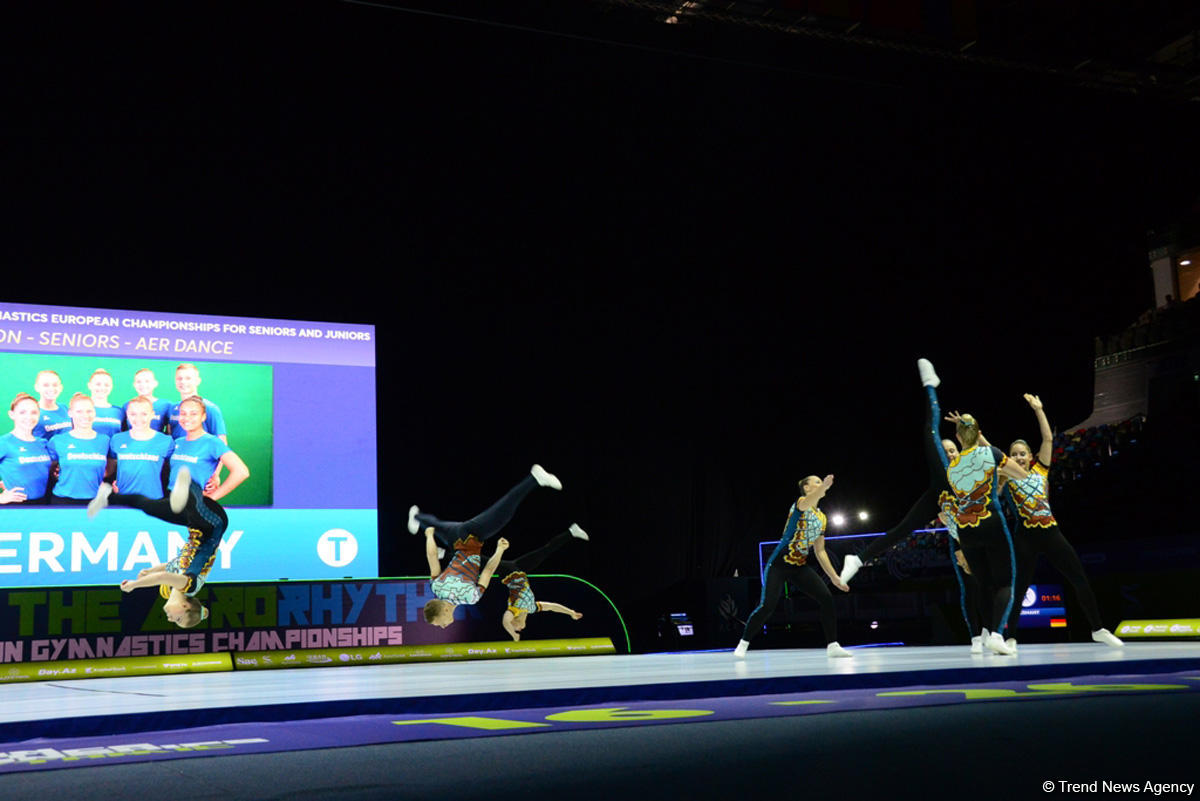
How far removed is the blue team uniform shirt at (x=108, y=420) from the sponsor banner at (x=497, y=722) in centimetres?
719

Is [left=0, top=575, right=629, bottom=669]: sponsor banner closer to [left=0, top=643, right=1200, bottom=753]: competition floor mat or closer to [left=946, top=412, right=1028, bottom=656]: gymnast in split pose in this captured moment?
[left=0, top=643, right=1200, bottom=753]: competition floor mat

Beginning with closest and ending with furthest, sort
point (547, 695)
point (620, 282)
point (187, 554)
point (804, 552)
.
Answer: point (547, 695) < point (804, 552) < point (187, 554) < point (620, 282)

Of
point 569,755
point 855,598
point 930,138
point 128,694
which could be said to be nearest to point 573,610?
point 855,598

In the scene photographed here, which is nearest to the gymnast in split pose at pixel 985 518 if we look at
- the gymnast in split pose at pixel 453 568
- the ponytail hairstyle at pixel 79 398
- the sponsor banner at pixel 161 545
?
the gymnast in split pose at pixel 453 568

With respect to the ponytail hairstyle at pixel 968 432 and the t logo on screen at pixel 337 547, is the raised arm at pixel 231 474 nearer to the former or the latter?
the t logo on screen at pixel 337 547

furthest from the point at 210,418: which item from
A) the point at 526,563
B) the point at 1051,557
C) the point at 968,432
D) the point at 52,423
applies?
the point at 1051,557

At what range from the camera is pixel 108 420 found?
35.2 feet

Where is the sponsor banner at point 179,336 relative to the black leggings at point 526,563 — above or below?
above

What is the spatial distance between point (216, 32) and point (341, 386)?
12.5 ft

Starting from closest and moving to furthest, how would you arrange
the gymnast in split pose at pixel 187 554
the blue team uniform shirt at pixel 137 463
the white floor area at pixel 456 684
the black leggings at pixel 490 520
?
the white floor area at pixel 456 684
the gymnast in split pose at pixel 187 554
the black leggings at pixel 490 520
the blue team uniform shirt at pixel 137 463

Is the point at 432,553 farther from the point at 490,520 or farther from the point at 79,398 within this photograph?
the point at 79,398

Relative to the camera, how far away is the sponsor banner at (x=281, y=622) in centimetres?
987

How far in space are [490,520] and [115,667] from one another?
3629 mm

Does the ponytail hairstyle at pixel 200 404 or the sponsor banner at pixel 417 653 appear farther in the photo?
the ponytail hairstyle at pixel 200 404
